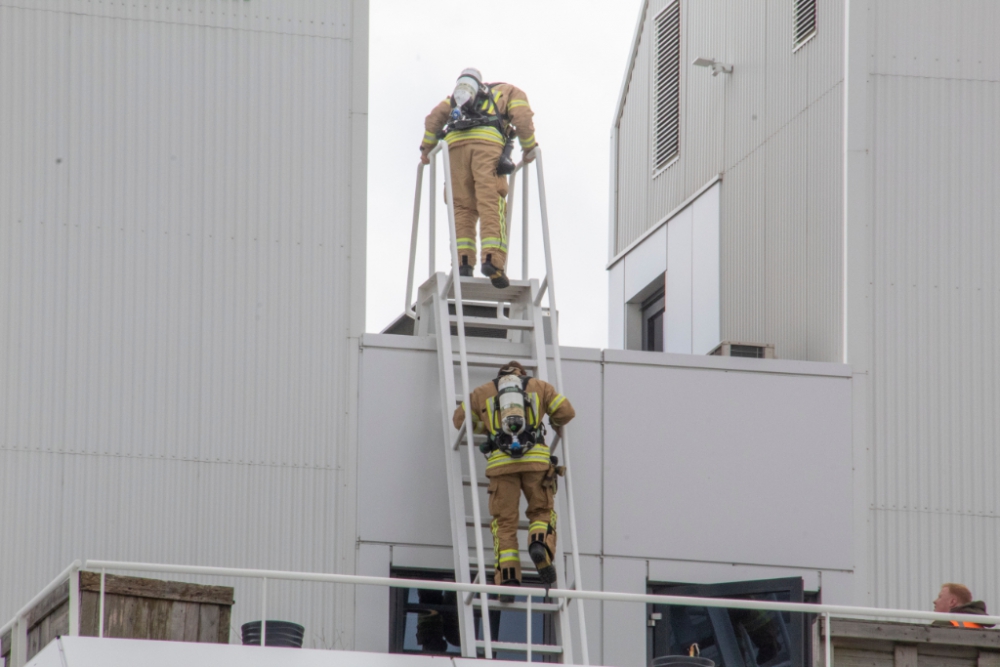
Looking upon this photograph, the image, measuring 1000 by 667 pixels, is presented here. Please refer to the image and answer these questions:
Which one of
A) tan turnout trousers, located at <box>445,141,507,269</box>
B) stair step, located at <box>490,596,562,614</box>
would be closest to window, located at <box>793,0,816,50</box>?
tan turnout trousers, located at <box>445,141,507,269</box>

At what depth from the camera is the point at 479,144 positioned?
15.4 m

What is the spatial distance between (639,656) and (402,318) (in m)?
3.87

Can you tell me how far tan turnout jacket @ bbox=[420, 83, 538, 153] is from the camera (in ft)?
50.8

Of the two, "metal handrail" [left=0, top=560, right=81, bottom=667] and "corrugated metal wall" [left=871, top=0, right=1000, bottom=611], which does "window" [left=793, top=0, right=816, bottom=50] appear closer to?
"corrugated metal wall" [left=871, top=0, right=1000, bottom=611]

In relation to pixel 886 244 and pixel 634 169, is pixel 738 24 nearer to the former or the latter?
pixel 634 169

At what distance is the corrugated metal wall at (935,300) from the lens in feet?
49.0

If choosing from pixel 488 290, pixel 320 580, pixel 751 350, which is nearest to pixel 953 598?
pixel 751 350

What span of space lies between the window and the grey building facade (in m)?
0.02

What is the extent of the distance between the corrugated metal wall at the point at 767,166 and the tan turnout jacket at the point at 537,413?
328 centimetres

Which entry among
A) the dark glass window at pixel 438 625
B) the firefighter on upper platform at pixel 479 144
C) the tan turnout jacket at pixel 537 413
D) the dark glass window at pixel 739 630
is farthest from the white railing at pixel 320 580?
the firefighter on upper platform at pixel 479 144

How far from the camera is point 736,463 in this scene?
14.9 metres

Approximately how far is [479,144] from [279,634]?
5362 mm

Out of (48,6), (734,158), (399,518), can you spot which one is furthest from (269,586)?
(734,158)

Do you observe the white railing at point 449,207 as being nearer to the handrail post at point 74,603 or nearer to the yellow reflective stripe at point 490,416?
the yellow reflective stripe at point 490,416
